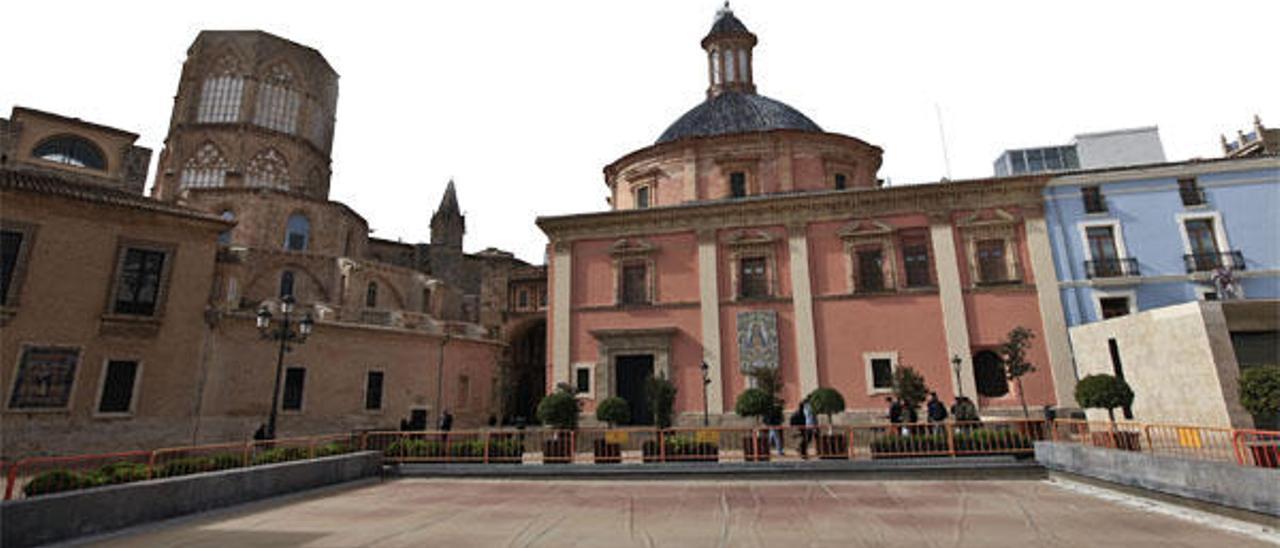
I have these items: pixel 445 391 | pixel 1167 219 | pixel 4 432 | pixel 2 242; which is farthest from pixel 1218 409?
pixel 2 242

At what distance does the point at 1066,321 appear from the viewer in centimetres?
1845

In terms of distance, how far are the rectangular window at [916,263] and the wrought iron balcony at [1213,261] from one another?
8.02 meters

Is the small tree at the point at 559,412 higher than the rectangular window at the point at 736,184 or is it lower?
lower

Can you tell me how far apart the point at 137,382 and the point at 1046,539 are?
80.5 ft

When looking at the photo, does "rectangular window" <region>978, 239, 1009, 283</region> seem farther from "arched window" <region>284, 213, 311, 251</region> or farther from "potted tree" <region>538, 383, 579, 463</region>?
"arched window" <region>284, 213, 311, 251</region>

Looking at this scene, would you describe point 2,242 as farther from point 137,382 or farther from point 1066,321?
point 1066,321

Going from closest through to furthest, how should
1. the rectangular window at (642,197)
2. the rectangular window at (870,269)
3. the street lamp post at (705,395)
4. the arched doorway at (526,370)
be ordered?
the street lamp post at (705,395), the rectangular window at (870,269), the rectangular window at (642,197), the arched doorway at (526,370)

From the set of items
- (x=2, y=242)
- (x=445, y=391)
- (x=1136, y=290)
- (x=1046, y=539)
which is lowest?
(x=1046, y=539)

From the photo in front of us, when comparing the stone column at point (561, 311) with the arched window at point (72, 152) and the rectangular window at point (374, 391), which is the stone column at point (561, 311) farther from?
the arched window at point (72, 152)

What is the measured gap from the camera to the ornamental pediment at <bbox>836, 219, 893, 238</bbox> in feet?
66.2

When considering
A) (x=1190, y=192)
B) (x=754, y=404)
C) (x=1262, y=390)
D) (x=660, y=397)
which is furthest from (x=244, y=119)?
(x=1190, y=192)

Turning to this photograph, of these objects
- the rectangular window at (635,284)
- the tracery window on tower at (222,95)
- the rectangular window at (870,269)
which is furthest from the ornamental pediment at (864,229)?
the tracery window on tower at (222,95)

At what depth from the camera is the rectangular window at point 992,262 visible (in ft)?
64.0

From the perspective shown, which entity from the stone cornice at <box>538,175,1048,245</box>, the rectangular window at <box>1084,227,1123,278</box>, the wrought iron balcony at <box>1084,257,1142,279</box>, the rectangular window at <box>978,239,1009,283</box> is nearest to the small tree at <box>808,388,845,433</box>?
the stone cornice at <box>538,175,1048,245</box>
